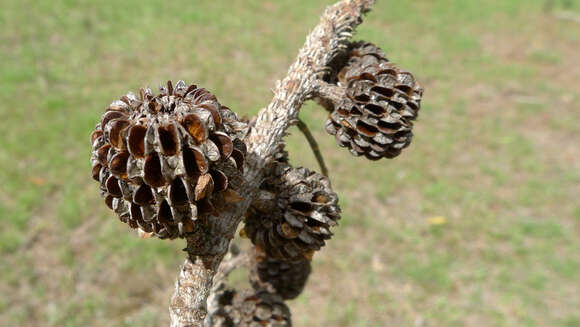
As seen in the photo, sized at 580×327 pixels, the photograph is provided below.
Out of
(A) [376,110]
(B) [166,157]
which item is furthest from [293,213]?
(B) [166,157]

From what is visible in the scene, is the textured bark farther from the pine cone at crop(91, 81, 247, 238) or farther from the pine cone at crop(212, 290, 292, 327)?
the pine cone at crop(212, 290, 292, 327)

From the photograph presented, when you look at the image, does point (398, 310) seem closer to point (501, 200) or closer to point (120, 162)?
point (501, 200)

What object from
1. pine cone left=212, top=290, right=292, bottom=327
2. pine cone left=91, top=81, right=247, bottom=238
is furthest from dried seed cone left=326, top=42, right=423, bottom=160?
pine cone left=212, top=290, right=292, bottom=327

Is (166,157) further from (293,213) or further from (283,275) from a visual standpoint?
(283,275)

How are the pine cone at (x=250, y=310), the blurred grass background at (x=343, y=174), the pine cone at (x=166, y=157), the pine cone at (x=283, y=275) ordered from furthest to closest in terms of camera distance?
the blurred grass background at (x=343, y=174)
the pine cone at (x=283, y=275)
the pine cone at (x=250, y=310)
the pine cone at (x=166, y=157)

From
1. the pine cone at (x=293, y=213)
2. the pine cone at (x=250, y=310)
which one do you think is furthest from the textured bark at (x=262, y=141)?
the pine cone at (x=250, y=310)

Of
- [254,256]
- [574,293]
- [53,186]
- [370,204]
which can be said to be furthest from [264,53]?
[254,256]

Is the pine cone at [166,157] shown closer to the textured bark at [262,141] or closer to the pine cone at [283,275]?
the textured bark at [262,141]
